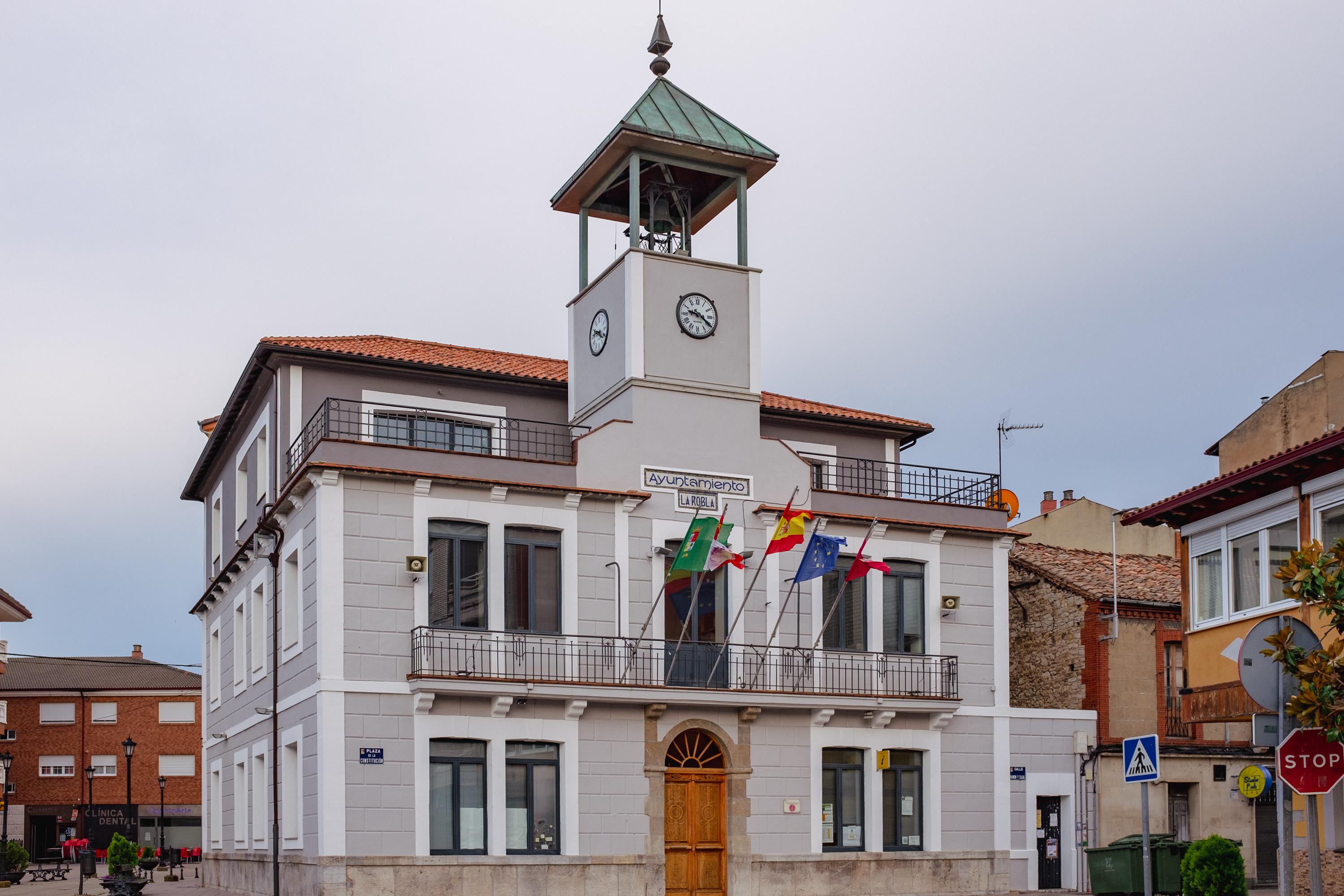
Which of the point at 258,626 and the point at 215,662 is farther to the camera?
the point at 215,662

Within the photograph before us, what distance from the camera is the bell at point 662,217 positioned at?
98.9 feet

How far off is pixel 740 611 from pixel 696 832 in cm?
380

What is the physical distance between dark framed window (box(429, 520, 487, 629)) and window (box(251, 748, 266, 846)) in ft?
18.9

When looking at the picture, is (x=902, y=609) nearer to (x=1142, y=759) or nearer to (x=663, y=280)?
(x=663, y=280)

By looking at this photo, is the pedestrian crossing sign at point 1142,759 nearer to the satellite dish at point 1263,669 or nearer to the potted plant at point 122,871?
the satellite dish at point 1263,669

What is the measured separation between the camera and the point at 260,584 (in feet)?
95.2

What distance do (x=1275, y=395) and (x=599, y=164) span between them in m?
12.5

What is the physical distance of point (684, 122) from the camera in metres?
29.0

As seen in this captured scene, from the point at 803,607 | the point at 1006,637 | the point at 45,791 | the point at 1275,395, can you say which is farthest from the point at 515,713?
the point at 45,791

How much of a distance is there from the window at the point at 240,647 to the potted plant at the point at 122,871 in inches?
163

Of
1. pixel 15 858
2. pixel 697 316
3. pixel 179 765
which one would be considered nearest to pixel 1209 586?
pixel 697 316

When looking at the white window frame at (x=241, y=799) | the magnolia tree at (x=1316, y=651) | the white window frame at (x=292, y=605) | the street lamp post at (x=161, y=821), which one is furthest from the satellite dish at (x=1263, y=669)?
the street lamp post at (x=161, y=821)

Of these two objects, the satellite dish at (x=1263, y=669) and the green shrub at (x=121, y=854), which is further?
the green shrub at (x=121, y=854)

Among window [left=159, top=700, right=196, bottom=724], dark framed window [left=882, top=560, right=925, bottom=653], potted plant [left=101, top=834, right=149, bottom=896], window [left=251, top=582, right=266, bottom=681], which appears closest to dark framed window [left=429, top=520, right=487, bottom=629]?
window [left=251, top=582, right=266, bottom=681]
